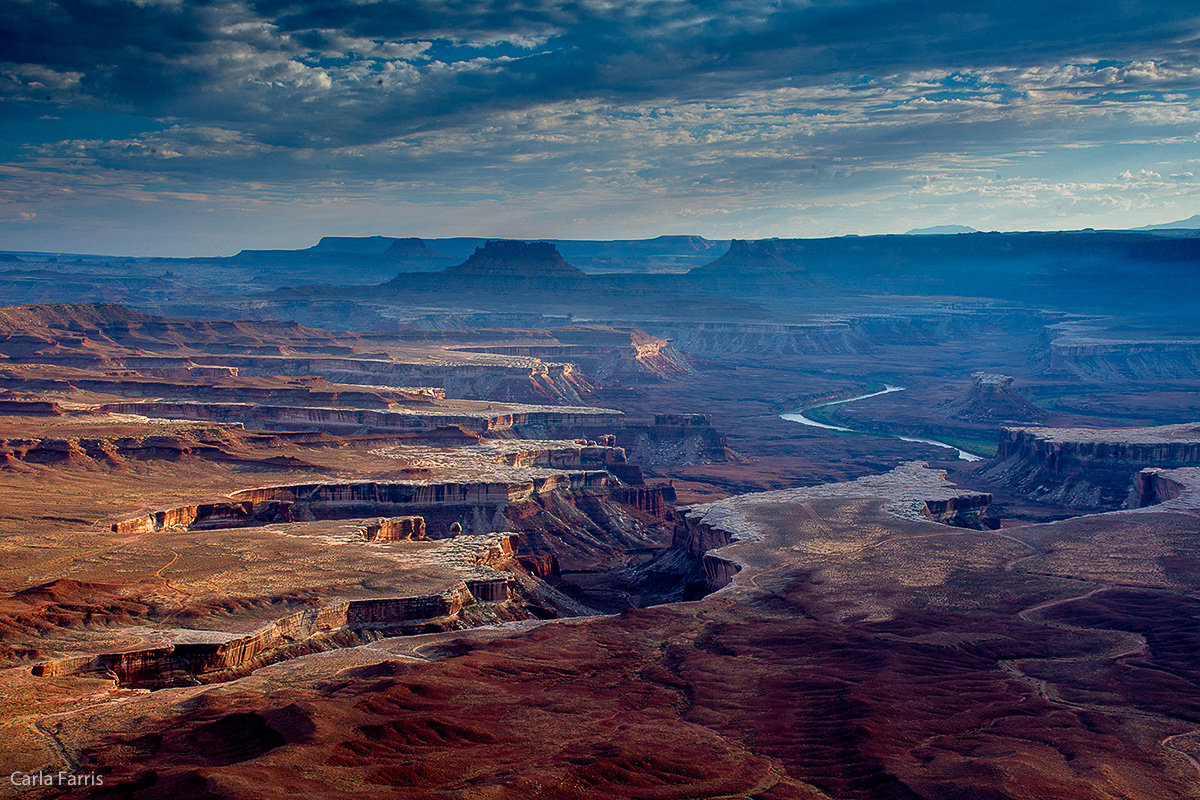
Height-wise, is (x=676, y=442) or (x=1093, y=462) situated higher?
(x=1093, y=462)

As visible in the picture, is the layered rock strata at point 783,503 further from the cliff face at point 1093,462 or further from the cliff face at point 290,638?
the cliff face at point 1093,462

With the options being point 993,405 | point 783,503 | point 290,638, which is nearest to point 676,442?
point 783,503

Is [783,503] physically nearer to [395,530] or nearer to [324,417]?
[395,530]

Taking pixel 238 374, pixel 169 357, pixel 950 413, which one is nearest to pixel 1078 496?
pixel 950 413

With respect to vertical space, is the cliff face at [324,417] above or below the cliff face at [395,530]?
above

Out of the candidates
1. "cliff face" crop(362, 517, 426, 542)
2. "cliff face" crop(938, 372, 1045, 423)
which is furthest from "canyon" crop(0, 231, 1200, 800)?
"cliff face" crop(938, 372, 1045, 423)

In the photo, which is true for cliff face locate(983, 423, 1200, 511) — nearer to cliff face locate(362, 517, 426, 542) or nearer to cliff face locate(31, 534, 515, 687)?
cliff face locate(362, 517, 426, 542)

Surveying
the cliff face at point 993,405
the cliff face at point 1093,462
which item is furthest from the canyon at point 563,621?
the cliff face at point 993,405

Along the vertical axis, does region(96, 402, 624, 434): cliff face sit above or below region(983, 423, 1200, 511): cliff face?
above

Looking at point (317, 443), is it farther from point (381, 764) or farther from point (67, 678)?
point (381, 764)
